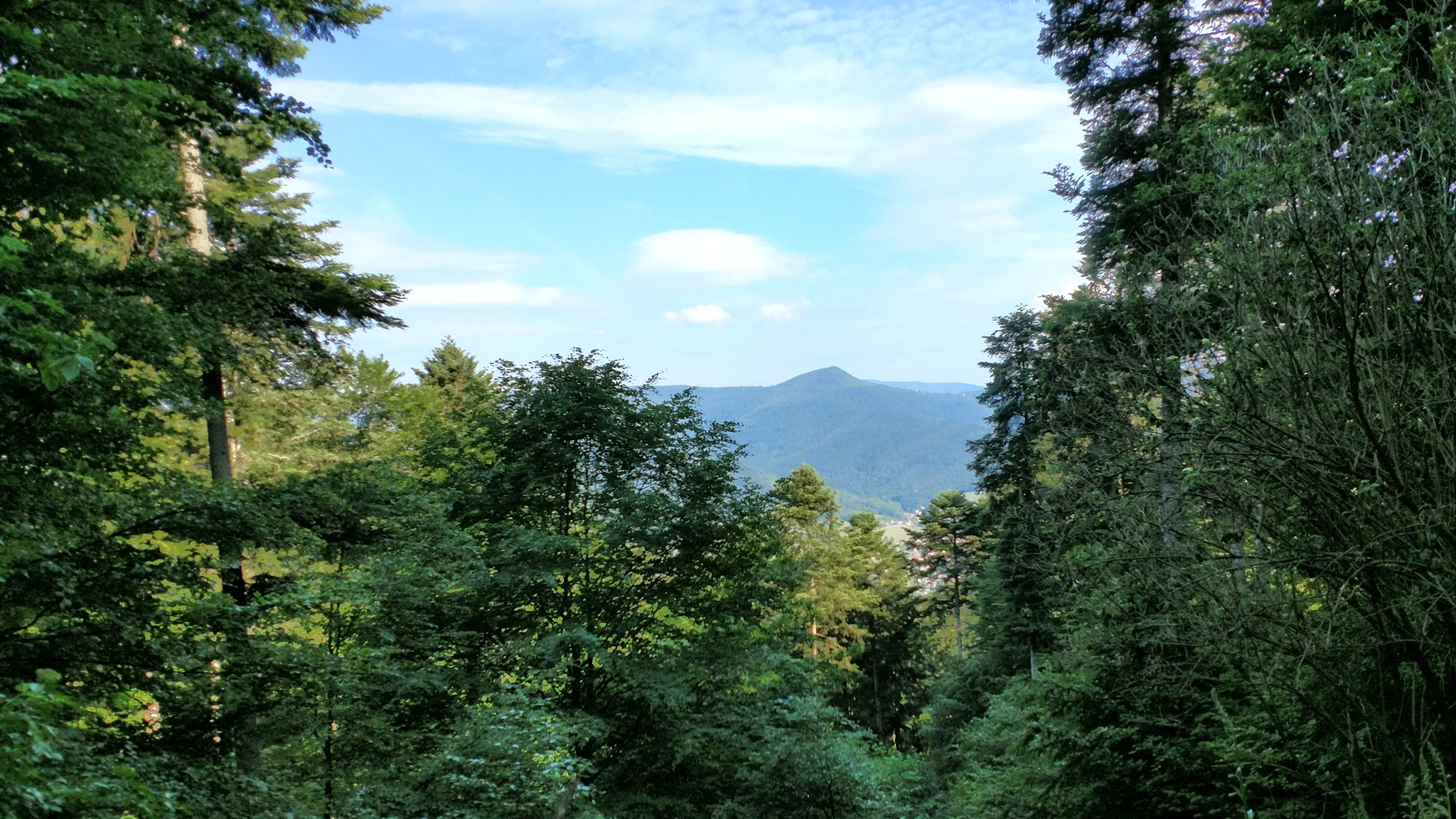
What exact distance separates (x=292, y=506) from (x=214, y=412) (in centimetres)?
165

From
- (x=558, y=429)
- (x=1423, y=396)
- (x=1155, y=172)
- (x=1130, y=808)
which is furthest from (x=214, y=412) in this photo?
(x=1155, y=172)

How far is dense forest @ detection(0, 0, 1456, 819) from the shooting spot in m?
4.66

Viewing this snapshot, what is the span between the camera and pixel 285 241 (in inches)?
334

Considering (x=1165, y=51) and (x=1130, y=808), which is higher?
(x=1165, y=51)

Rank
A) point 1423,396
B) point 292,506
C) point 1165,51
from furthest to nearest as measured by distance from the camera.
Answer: point 1165,51 < point 292,506 < point 1423,396

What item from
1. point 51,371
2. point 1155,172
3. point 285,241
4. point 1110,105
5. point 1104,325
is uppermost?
point 1110,105

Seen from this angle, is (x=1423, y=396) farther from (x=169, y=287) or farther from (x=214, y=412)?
(x=169, y=287)

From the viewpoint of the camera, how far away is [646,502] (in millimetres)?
12211

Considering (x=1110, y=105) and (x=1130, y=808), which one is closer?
(x=1130, y=808)

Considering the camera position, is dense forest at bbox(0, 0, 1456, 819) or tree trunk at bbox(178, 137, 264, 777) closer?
dense forest at bbox(0, 0, 1456, 819)

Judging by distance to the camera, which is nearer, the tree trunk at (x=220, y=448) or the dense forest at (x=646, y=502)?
the dense forest at (x=646, y=502)

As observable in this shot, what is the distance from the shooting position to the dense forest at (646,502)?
466 cm

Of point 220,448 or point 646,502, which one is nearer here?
point 220,448

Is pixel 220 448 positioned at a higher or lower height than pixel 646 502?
higher
